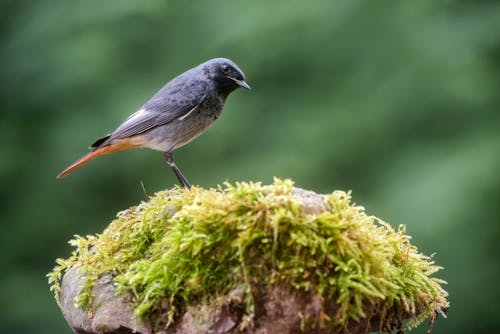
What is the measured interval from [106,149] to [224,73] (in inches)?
41.8

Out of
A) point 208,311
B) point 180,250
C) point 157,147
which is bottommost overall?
point 208,311

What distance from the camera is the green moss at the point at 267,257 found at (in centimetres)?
310

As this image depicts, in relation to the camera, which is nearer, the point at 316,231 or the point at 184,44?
the point at 316,231

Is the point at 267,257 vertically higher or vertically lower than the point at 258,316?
higher

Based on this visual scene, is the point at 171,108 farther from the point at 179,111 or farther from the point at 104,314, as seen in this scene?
the point at 104,314

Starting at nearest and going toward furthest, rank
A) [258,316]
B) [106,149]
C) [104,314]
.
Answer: [258,316] → [104,314] → [106,149]

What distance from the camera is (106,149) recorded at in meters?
5.21

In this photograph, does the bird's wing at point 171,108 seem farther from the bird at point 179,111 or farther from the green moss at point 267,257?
the green moss at point 267,257

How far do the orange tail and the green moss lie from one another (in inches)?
71.9

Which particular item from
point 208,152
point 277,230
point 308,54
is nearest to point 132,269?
point 277,230

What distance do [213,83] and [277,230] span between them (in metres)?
2.42

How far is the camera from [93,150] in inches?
205

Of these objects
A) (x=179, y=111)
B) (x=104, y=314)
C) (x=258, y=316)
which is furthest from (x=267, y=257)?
(x=179, y=111)

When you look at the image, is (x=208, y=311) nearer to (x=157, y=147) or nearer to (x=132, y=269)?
(x=132, y=269)
